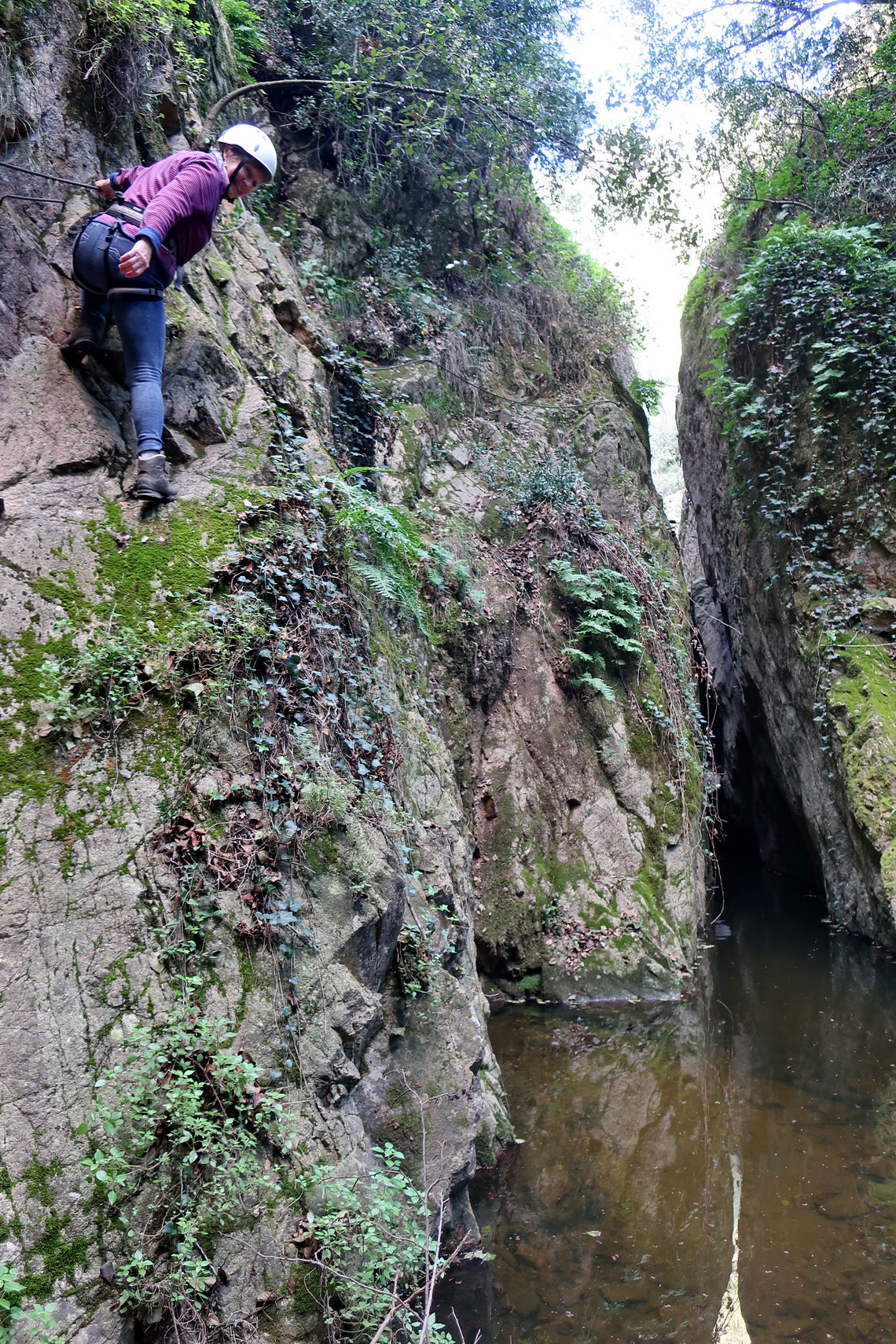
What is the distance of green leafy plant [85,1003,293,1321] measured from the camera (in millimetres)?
2141

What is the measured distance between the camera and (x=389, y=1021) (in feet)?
12.0

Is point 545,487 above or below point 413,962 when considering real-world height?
above

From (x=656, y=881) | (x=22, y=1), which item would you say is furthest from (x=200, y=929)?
(x=656, y=881)

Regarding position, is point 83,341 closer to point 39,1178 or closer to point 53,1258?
point 39,1178

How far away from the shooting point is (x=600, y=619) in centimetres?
841

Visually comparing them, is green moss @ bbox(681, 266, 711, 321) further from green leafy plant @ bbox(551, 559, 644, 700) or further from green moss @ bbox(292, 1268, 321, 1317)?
green moss @ bbox(292, 1268, 321, 1317)

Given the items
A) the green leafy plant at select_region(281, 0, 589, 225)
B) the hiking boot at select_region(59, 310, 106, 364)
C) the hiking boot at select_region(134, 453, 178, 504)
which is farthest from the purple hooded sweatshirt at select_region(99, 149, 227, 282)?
the green leafy plant at select_region(281, 0, 589, 225)

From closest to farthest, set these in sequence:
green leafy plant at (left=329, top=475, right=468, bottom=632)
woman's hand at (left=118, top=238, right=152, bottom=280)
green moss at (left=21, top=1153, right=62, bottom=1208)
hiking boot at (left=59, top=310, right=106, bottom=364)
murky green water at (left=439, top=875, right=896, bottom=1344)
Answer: green moss at (left=21, top=1153, right=62, bottom=1208), murky green water at (left=439, top=875, right=896, bottom=1344), woman's hand at (left=118, top=238, right=152, bottom=280), hiking boot at (left=59, top=310, right=106, bottom=364), green leafy plant at (left=329, top=475, right=468, bottom=632)

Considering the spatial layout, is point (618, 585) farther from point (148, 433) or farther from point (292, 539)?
point (148, 433)

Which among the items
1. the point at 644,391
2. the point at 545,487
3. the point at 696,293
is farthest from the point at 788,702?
the point at 696,293

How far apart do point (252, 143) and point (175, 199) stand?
585mm

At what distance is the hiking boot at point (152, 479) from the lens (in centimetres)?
353

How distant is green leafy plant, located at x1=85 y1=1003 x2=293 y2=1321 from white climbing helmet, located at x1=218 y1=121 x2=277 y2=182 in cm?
410

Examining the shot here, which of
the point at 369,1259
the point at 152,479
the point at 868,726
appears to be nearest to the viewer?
the point at 369,1259
